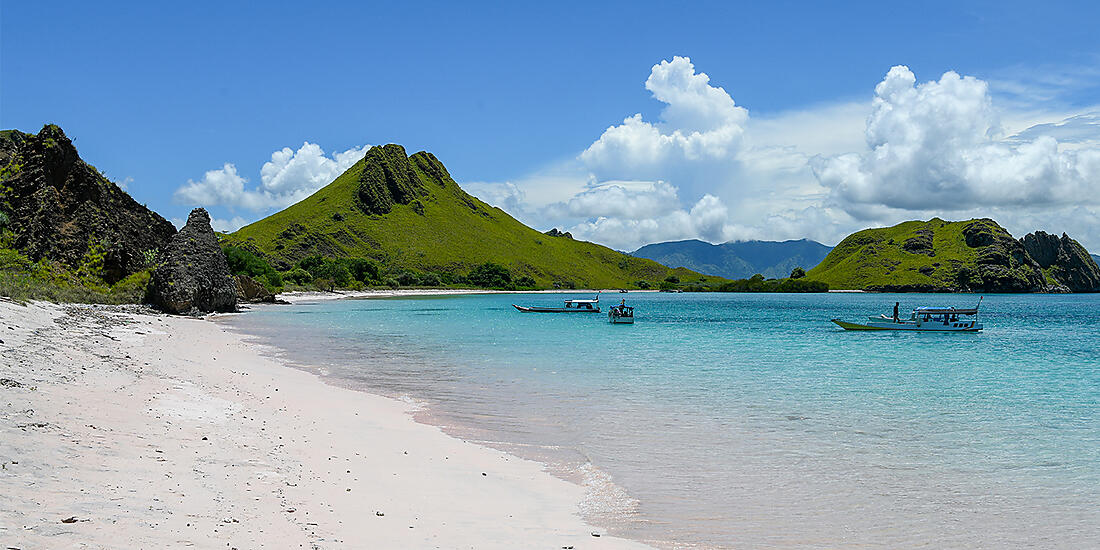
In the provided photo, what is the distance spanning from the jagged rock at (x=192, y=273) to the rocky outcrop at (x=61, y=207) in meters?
4.47

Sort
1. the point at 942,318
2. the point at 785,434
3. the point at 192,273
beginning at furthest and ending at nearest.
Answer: the point at 942,318 → the point at 192,273 → the point at 785,434

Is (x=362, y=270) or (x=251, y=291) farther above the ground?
(x=362, y=270)

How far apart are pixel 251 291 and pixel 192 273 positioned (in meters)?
33.4

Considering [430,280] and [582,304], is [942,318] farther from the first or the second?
[430,280]

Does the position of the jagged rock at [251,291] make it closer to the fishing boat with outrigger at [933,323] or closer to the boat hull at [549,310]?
the boat hull at [549,310]

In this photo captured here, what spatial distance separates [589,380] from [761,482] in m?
13.3

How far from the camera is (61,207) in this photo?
45406mm

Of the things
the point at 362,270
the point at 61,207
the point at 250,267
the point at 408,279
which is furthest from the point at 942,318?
the point at 408,279

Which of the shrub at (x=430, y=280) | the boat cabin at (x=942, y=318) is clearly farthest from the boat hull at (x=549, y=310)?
the shrub at (x=430, y=280)

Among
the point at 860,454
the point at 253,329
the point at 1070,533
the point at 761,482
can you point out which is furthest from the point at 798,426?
the point at 253,329

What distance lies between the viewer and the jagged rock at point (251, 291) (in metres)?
74.6

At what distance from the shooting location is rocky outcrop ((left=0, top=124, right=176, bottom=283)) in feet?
141

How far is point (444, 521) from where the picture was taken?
8133 mm

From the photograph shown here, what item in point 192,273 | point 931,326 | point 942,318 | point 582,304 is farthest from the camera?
point 582,304
